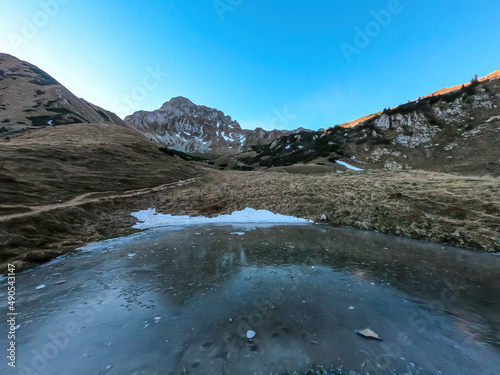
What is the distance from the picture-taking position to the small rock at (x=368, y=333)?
4.64m

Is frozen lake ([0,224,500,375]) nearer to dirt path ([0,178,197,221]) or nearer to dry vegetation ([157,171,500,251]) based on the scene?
dry vegetation ([157,171,500,251])

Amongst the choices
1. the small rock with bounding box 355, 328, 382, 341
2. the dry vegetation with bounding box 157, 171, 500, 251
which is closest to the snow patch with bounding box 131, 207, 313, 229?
the dry vegetation with bounding box 157, 171, 500, 251

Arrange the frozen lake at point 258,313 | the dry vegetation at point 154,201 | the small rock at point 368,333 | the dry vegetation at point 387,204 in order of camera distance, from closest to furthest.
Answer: the frozen lake at point 258,313
the small rock at point 368,333
the dry vegetation at point 154,201
the dry vegetation at point 387,204

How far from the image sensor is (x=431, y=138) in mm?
65125

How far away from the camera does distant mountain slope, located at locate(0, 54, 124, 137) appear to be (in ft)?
198

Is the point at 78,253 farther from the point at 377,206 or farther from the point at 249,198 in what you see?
the point at 377,206

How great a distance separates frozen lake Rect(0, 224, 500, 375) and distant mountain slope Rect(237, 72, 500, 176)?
4786cm

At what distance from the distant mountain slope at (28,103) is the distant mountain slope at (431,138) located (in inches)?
3018

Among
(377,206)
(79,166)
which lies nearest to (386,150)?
(377,206)

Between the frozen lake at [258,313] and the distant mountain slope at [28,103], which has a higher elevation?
the distant mountain slope at [28,103]

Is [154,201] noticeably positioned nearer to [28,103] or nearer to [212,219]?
[212,219]

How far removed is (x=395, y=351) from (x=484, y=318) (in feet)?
11.0

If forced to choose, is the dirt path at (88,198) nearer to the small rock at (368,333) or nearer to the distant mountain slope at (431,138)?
the small rock at (368,333)

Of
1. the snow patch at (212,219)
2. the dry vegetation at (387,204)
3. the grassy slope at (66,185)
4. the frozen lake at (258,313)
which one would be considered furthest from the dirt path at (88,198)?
the frozen lake at (258,313)
